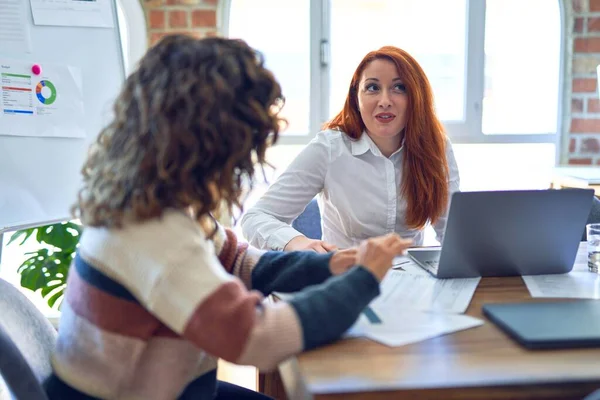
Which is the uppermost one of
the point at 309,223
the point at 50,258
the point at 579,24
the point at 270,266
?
the point at 579,24

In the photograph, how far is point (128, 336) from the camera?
92 cm

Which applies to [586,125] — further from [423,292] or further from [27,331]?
[27,331]

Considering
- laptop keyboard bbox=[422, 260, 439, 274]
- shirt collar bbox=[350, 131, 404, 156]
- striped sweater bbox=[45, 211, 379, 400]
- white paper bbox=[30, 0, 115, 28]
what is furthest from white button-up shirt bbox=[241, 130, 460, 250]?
striped sweater bbox=[45, 211, 379, 400]

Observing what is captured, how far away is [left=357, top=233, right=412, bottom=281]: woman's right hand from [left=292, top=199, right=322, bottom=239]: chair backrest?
955 millimetres

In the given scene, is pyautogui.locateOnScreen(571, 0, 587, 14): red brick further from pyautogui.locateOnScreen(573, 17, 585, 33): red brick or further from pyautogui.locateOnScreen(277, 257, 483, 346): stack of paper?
pyautogui.locateOnScreen(277, 257, 483, 346): stack of paper

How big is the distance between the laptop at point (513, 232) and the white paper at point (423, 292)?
0.11ft

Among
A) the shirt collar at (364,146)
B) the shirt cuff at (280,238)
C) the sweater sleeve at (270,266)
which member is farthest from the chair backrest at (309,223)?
the sweater sleeve at (270,266)

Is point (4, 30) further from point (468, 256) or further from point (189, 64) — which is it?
point (468, 256)

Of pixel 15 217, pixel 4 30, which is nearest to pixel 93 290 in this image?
pixel 15 217

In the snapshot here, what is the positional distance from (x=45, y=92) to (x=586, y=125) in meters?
2.22

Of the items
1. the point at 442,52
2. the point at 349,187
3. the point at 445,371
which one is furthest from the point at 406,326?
the point at 442,52

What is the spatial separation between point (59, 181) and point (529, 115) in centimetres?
209

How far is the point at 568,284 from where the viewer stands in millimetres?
1245

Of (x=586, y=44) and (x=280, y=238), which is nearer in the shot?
(x=280, y=238)
